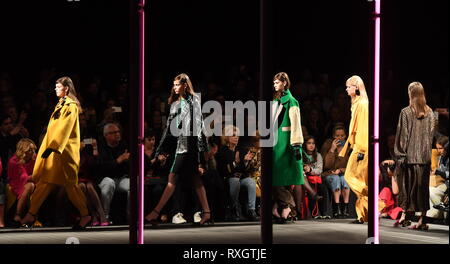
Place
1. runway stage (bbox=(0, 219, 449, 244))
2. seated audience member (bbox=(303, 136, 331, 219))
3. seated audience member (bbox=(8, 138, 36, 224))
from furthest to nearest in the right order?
1. seated audience member (bbox=(303, 136, 331, 219))
2. seated audience member (bbox=(8, 138, 36, 224))
3. runway stage (bbox=(0, 219, 449, 244))

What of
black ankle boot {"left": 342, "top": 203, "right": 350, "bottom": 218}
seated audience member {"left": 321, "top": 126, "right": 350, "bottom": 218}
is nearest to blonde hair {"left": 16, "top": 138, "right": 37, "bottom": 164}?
seated audience member {"left": 321, "top": 126, "right": 350, "bottom": 218}

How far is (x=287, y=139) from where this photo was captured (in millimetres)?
10781

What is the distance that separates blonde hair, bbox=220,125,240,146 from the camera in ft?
37.9

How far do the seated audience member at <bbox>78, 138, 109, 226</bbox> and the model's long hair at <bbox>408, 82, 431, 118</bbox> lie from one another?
402 centimetres

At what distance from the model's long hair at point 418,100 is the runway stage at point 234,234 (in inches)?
57.2

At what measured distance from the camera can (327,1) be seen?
12547mm

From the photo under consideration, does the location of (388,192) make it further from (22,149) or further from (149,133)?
(22,149)

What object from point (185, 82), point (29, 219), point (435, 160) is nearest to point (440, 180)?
point (435, 160)

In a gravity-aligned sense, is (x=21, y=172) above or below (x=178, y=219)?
above

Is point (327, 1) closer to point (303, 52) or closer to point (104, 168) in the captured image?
point (303, 52)

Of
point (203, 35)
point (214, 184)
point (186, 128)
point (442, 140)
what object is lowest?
point (214, 184)

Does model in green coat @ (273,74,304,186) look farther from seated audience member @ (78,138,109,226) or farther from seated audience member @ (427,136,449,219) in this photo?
seated audience member @ (78,138,109,226)

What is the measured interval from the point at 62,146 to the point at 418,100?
14.2 ft
